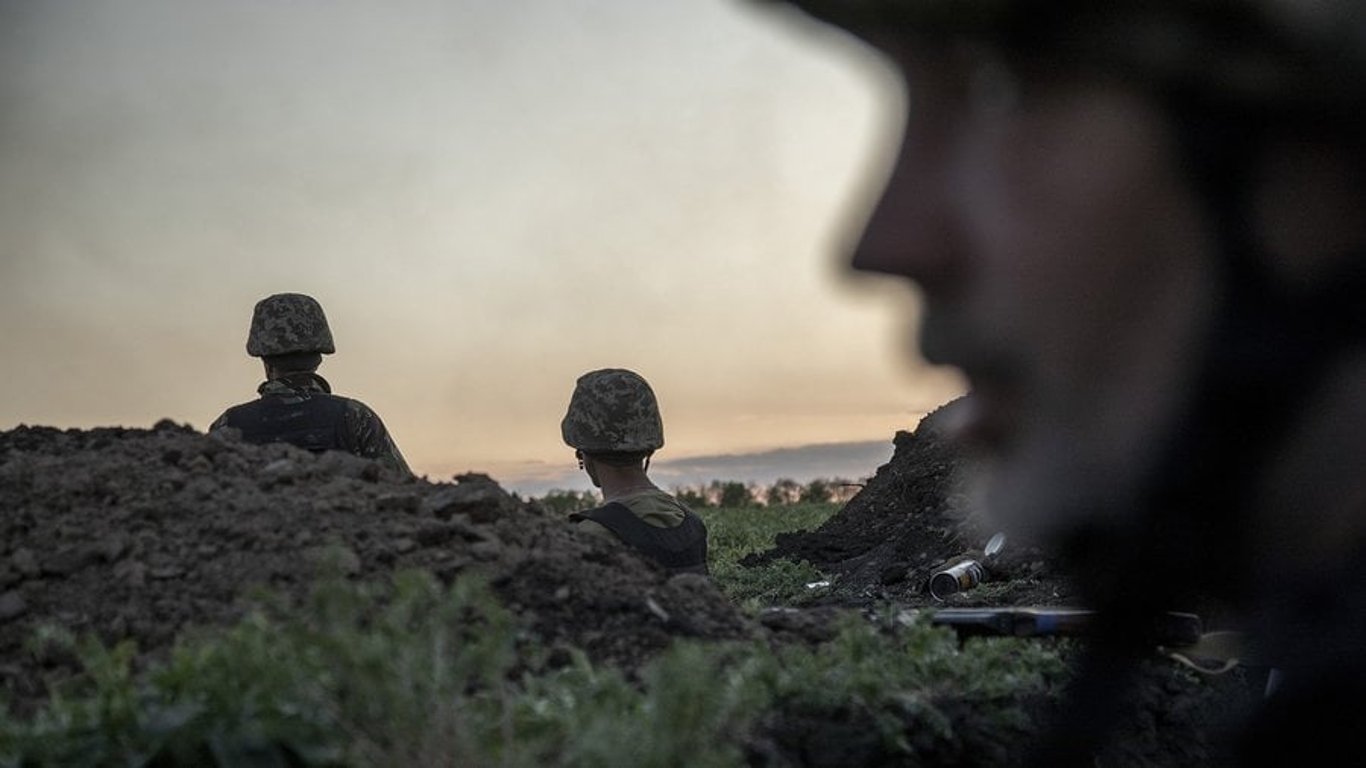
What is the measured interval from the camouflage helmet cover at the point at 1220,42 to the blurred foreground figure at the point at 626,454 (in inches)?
Answer: 226

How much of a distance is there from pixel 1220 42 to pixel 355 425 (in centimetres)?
809

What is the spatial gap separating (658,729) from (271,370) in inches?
327

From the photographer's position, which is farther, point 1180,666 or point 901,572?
point 901,572

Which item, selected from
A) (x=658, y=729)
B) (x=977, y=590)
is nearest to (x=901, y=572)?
(x=977, y=590)

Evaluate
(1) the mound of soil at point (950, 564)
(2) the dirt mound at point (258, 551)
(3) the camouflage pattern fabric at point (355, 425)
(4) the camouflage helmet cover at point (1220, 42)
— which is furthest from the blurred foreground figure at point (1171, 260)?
(3) the camouflage pattern fabric at point (355, 425)

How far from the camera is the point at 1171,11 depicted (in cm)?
178

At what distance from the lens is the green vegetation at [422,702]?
2.43 meters

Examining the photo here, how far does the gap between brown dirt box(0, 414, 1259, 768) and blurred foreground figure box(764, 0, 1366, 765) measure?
58.8 inches

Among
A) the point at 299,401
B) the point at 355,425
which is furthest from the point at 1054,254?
the point at 299,401

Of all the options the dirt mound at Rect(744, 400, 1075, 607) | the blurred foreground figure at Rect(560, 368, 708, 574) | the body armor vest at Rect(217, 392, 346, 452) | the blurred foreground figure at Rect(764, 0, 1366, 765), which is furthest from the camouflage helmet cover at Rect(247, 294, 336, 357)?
the blurred foreground figure at Rect(764, 0, 1366, 765)

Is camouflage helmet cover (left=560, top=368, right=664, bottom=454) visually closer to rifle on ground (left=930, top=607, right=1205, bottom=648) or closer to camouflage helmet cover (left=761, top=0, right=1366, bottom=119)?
rifle on ground (left=930, top=607, right=1205, bottom=648)

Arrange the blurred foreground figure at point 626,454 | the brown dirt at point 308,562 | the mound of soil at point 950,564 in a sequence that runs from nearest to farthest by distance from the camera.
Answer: the brown dirt at point 308,562, the mound of soil at point 950,564, the blurred foreground figure at point 626,454

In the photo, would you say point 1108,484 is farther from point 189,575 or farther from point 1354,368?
point 189,575

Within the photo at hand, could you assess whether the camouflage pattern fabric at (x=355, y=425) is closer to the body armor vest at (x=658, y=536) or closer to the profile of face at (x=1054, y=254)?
the body armor vest at (x=658, y=536)
